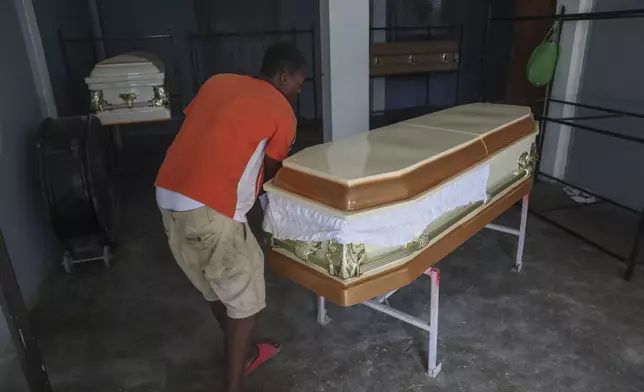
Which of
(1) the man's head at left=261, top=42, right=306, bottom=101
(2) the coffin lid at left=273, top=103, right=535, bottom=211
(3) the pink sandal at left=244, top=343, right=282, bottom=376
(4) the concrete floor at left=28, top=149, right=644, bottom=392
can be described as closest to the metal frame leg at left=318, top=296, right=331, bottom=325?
(4) the concrete floor at left=28, top=149, right=644, bottom=392

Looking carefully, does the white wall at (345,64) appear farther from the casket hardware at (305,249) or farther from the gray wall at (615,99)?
the gray wall at (615,99)

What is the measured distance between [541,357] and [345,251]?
107 centimetres

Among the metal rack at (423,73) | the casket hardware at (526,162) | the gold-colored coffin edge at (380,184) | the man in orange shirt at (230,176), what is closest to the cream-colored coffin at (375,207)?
the gold-colored coffin edge at (380,184)

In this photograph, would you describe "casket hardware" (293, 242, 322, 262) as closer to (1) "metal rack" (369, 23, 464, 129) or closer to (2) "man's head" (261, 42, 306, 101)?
(2) "man's head" (261, 42, 306, 101)

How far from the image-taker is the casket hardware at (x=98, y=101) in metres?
3.29

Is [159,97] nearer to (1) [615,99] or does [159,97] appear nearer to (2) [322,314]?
(2) [322,314]

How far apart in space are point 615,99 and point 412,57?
211cm

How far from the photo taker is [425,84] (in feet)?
19.7

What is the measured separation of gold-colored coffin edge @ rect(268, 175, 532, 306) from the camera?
4.93 feet

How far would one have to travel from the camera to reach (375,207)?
1.40 metres

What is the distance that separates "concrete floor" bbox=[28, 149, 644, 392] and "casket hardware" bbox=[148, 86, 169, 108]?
1199mm

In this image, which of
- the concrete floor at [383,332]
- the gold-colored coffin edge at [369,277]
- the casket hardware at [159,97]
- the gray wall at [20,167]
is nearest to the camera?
the gold-colored coffin edge at [369,277]

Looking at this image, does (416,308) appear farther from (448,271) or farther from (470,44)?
(470,44)

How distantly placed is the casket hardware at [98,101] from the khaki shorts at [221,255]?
2.08 meters
